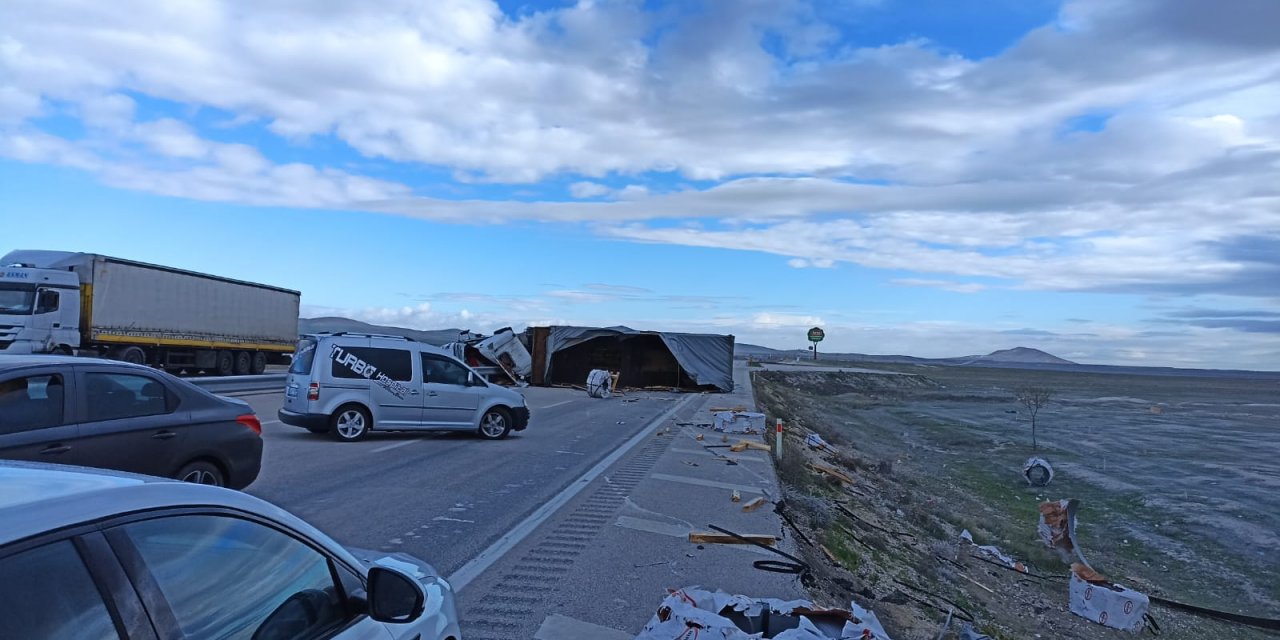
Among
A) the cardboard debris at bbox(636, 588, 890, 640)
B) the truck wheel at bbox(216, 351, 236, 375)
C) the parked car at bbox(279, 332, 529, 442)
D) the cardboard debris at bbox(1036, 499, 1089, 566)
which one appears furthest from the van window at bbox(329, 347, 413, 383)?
the truck wheel at bbox(216, 351, 236, 375)

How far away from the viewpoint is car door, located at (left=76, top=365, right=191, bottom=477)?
699 centimetres

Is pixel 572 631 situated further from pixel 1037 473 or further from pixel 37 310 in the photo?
pixel 37 310

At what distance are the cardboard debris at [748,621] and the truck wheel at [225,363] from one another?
1276 inches

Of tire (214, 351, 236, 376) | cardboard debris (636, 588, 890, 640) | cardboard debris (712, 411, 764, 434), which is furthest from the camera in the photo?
tire (214, 351, 236, 376)

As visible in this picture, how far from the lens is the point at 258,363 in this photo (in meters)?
35.9

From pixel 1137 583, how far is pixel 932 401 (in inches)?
2122

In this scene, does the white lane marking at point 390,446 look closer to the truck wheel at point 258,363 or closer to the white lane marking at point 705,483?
the white lane marking at point 705,483

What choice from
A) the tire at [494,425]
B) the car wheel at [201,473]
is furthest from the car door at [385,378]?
the car wheel at [201,473]

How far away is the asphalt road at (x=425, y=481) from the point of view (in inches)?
332

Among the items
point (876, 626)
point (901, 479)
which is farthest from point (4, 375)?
point (901, 479)

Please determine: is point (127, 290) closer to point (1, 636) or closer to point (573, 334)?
point (573, 334)

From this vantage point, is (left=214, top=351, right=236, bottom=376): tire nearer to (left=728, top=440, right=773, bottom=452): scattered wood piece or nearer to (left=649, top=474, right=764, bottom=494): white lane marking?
(left=728, top=440, right=773, bottom=452): scattered wood piece

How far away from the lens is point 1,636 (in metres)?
1.91

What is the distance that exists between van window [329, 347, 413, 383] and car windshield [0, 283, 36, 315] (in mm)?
15404
